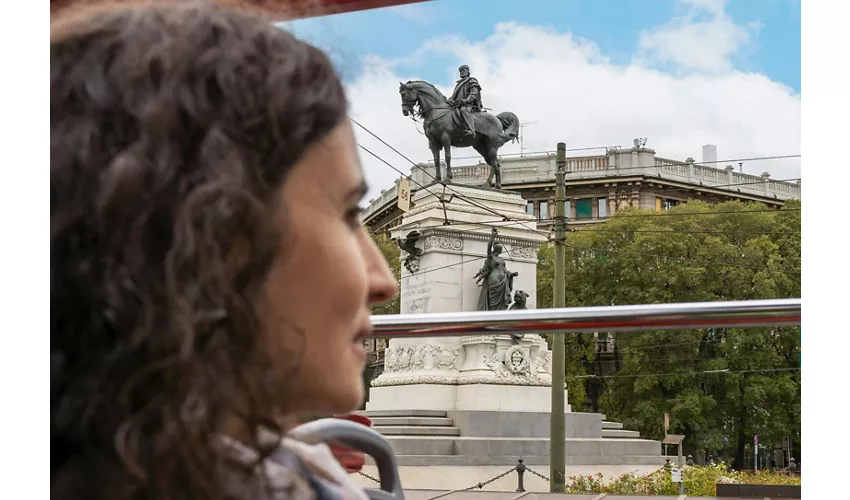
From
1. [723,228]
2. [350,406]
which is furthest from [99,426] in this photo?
Result: [723,228]

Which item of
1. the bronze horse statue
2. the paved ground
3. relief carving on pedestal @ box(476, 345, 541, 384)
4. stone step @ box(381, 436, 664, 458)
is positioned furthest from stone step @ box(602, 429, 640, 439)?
the bronze horse statue

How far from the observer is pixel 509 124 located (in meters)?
14.3

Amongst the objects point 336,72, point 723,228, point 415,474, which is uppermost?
point 723,228

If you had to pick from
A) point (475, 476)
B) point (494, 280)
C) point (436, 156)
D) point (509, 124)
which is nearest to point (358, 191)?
point (475, 476)

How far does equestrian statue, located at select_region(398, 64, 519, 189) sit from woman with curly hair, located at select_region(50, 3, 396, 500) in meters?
12.8

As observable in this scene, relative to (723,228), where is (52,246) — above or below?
below

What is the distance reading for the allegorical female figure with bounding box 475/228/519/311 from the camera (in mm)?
13016

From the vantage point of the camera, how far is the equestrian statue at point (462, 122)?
1353cm

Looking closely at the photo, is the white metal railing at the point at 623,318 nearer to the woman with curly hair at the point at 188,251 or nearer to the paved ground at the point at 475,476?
the woman with curly hair at the point at 188,251

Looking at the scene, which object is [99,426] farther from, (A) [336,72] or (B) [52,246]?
(A) [336,72]

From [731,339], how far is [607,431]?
35.5 ft

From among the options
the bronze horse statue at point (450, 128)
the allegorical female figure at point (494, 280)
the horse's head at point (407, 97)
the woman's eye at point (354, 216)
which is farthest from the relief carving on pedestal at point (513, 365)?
the woman's eye at point (354, 216)

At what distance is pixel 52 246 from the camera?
45 centimetres

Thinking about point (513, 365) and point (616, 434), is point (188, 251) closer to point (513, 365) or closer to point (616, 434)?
point (513, 365)
